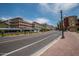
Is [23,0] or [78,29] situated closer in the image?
[23,0]

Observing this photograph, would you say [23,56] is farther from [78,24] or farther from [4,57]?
[78,24]

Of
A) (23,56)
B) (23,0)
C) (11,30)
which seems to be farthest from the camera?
(11,30)

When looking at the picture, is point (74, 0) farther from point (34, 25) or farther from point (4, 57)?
point (34, 25)

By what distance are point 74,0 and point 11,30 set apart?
2304 inches

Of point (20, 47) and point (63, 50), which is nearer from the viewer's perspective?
point (63, 50)

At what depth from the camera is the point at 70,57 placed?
12172 mm

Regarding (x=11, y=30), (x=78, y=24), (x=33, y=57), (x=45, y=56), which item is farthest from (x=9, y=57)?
(x=11, y=30)

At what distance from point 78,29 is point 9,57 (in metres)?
53.8

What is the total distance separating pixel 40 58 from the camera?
462 inches

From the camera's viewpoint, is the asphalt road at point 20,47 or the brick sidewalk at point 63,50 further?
the asphalt road at point 20,47

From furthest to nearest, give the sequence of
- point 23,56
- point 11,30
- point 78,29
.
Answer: point 11,30 < point 78,29 < point 23,56

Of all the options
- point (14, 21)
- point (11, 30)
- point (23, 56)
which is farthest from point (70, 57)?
point (14, 21)

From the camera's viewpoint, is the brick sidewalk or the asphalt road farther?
the asphalt road

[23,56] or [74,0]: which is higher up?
[74,0]
